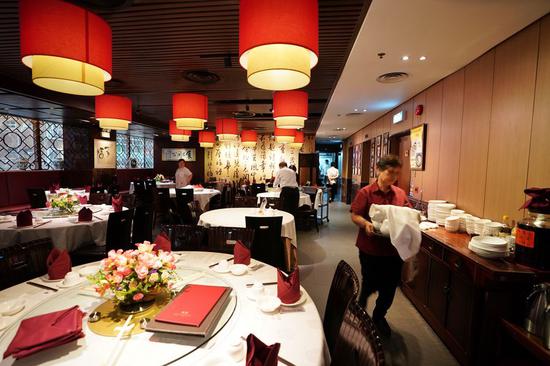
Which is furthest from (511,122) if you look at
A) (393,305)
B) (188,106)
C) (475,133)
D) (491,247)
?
(188,106)

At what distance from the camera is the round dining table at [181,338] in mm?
999

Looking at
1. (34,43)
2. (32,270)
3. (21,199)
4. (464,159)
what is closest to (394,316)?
(464,159)

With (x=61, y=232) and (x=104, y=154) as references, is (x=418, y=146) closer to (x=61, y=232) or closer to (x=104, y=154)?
(x=61, y=232)

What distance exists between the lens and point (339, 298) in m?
1.52

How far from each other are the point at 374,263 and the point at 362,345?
157 centimetres

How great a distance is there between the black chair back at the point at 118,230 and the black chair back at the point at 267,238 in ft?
5.48

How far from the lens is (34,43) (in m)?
1.43

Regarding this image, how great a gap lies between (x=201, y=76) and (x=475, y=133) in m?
3.91

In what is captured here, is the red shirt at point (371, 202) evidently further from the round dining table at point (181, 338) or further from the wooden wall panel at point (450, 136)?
the wooden wall panel at point (450, 136)

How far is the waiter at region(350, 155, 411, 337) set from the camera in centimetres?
238

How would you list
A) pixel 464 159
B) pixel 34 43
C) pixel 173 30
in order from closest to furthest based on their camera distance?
pixel 34 43 < pixel 173 30 < pixel 464 159

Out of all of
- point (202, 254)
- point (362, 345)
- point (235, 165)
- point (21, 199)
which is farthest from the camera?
point (235, 165)

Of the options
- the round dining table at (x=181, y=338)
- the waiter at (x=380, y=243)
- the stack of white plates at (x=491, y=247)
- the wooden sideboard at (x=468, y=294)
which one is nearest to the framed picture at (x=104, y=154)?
the round dining table at (x=181, y=338)

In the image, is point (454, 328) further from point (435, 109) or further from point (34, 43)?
point (34, 43)
